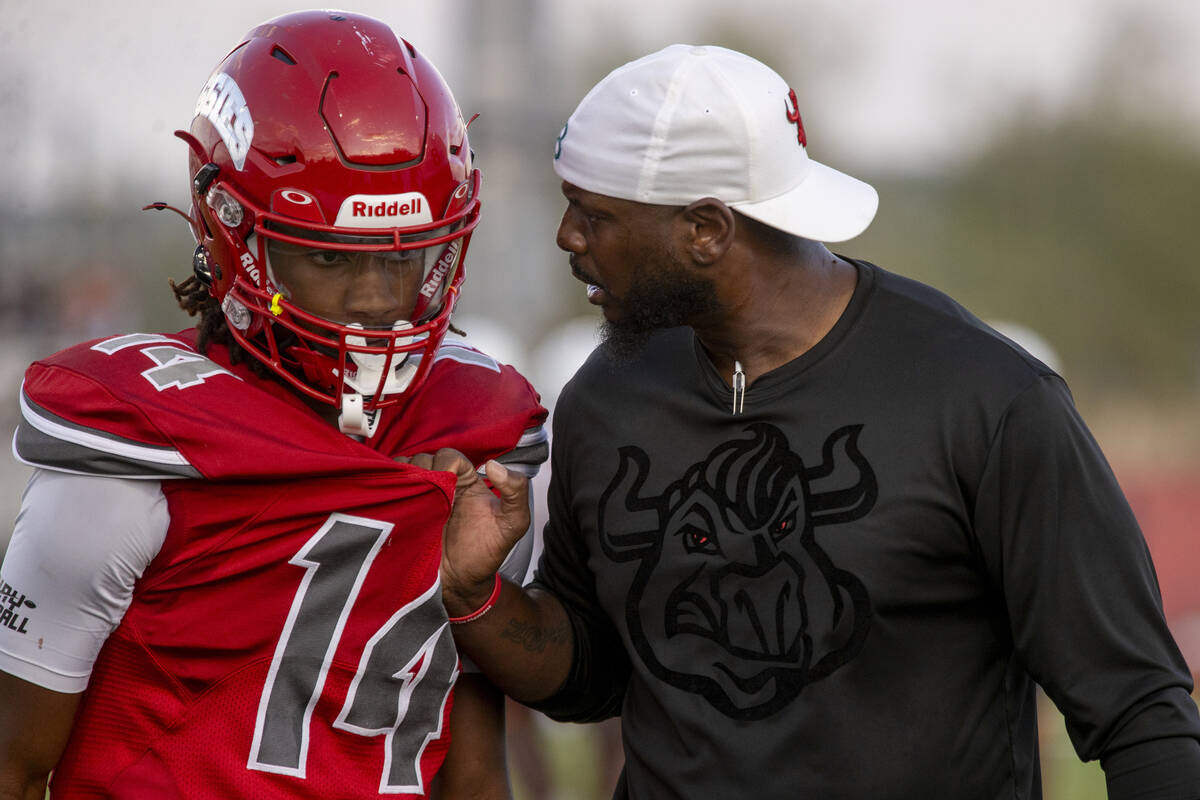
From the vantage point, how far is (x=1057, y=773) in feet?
24.7

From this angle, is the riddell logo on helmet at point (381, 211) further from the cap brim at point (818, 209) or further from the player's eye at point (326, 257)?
the cap brim at point (818, 209)

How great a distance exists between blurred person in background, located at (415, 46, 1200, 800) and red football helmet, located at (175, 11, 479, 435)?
0.74ft

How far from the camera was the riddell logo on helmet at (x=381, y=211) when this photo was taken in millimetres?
2328

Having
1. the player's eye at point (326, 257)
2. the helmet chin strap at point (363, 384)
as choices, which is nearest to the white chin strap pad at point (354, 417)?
the helmet chin strap at point (363, 384)

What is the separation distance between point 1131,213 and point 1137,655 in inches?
1095

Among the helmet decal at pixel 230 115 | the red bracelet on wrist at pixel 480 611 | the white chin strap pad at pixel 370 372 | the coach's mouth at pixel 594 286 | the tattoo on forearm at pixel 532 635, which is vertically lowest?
the tattoo on forearm at pixel 532 635

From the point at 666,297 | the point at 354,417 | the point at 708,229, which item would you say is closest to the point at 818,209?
the point at 708,229

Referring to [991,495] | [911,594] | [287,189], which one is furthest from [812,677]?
[287,189]

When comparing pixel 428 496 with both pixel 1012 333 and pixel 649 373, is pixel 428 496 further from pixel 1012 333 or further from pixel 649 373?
pixel 1012 333

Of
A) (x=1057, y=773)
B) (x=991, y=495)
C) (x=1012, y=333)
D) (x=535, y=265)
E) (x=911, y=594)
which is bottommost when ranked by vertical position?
(x=535, y=265)

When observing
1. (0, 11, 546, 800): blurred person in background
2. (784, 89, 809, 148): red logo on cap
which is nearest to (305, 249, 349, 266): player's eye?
(0, 11, 546, 800): blurred person in background

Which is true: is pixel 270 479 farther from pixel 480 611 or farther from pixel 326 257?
pixel 480 611

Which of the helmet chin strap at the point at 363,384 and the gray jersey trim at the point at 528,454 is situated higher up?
the helmet chin strap at the point at 363,384

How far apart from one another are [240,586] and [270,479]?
0.59 feet
